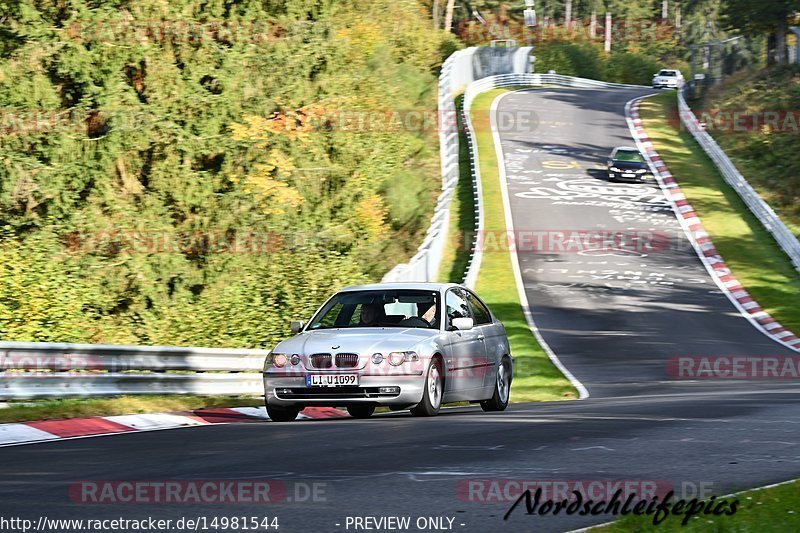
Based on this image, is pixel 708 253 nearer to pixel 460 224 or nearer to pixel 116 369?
pixel 460 224

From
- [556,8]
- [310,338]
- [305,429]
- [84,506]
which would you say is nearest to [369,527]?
[84,506]

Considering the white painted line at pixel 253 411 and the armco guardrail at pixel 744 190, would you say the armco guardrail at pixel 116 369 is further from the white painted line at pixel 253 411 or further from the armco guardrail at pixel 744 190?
the armco guardrail at pixel 744 190

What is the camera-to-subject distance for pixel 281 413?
42.7ft

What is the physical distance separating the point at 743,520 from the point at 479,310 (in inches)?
352

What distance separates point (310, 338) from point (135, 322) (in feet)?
65.4

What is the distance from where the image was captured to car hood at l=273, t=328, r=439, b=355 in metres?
12.6

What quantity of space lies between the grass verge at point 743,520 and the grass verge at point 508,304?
12.6m

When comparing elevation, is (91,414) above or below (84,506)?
below

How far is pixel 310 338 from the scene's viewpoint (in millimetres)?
13000

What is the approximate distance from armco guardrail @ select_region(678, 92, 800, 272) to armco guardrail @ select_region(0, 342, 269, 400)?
2350 centimetres

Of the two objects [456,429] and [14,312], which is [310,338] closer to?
[456,429]
